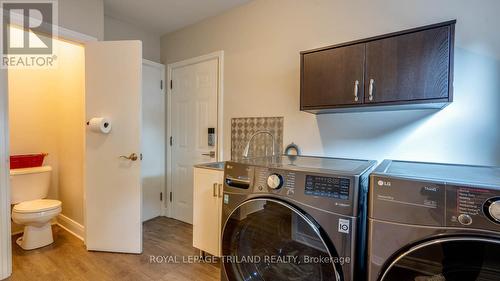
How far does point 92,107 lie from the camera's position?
7.41 ft

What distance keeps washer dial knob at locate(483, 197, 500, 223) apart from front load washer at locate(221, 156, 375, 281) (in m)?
0.40

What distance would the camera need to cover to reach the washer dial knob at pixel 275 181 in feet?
3.92

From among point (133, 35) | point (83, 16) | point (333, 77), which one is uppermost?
point (133, 35)

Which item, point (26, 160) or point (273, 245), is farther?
point (26, 160)

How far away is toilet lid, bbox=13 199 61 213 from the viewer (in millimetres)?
2230

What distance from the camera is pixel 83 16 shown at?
88.3 inches

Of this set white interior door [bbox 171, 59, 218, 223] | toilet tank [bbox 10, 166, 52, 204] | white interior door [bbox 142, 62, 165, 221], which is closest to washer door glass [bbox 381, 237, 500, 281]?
white interior door [bbox 171, 59, 218, 223]

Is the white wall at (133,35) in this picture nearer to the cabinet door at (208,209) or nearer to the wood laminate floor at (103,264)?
the cabinet door at (208,209)

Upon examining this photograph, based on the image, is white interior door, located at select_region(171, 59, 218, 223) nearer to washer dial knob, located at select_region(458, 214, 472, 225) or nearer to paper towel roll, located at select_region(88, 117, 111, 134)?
paper towel roll, located at select_region(88, 117, 111, 134)

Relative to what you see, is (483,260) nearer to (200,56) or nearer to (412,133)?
(412,133)

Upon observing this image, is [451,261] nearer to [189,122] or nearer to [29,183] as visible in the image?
[189,122]

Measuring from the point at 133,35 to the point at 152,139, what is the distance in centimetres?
130

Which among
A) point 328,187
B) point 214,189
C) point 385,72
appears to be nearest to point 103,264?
→ point 214,189

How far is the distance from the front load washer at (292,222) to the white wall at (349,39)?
2.34 ft
